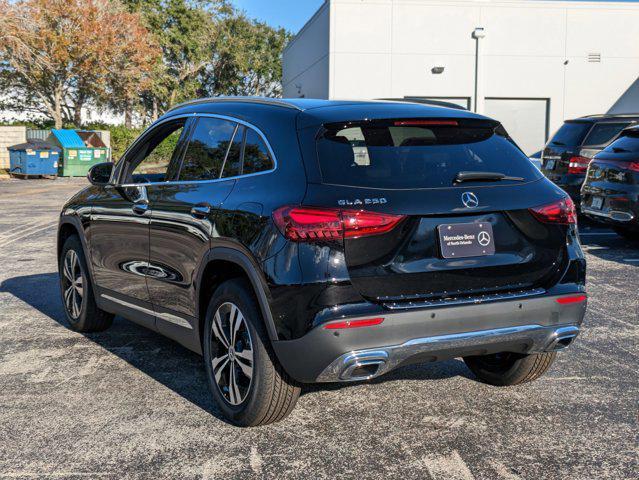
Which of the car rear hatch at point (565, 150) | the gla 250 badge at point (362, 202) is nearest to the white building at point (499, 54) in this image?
the car rear hatch at point (565, 150)

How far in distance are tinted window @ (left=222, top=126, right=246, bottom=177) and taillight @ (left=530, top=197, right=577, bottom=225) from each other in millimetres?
1536

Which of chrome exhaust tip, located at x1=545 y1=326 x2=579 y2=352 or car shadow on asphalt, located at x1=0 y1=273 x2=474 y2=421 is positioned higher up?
chrome exhaust tip, located at x1=545 y1=326 x2=579 y2=352

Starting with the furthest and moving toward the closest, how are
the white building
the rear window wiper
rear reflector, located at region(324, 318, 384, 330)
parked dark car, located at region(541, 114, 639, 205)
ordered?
the white building, parked dark car, located at region(541, 114, 639, 205), the rear window wiper, rear reflector, located at region(324, 318, 384, 330)

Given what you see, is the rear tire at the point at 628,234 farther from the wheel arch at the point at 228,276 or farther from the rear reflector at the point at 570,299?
the wheel arch at the point at 228,276

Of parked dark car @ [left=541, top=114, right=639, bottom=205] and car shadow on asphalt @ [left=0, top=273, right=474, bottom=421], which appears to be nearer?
car shadow on asphalt @ [left=0, top=273, right=474, bottom=421]

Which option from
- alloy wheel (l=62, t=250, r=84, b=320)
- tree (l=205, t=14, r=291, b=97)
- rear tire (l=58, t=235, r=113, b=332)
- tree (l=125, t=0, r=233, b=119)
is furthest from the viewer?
tree (l=205, t=14, r=291, b=97)

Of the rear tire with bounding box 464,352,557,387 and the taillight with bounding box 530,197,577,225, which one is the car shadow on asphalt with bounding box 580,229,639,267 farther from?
the taillight with bounding box 530,197,577,225

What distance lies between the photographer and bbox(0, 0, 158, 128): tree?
40.0 m

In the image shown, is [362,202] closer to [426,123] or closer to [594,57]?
[426,123]

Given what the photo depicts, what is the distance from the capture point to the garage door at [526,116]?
30234mm

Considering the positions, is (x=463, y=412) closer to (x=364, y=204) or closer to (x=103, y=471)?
(x=364, y=204)

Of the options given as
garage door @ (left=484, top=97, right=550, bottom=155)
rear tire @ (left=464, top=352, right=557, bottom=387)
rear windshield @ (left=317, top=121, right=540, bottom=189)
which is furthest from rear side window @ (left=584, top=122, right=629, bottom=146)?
garage door @ (left=484, top=97, right=550, bottom=155)

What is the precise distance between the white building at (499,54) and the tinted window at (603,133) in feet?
55.3

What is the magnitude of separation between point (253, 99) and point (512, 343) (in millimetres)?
1972
